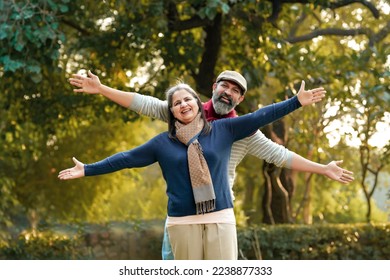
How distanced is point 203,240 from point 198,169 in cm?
35

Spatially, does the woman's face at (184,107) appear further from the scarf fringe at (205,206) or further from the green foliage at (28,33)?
the green foliage at (28,33)

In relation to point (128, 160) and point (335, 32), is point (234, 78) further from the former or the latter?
point (335, 32)

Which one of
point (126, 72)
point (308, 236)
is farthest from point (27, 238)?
point (308, 236)

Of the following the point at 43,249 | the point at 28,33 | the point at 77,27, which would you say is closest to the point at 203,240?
the point at 28,33

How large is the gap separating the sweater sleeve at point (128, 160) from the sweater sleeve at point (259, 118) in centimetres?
40

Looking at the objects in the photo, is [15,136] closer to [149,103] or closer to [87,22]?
[87,22]

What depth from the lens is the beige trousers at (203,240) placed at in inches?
153

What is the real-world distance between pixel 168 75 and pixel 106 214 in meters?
7.28

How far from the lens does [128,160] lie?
405cm

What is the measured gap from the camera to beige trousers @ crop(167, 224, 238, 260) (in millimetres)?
3896

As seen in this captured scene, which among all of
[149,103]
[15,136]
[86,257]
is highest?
[15,136]

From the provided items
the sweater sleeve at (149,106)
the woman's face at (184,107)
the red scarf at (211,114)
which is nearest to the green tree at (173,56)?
the red scarf at (211,114)
